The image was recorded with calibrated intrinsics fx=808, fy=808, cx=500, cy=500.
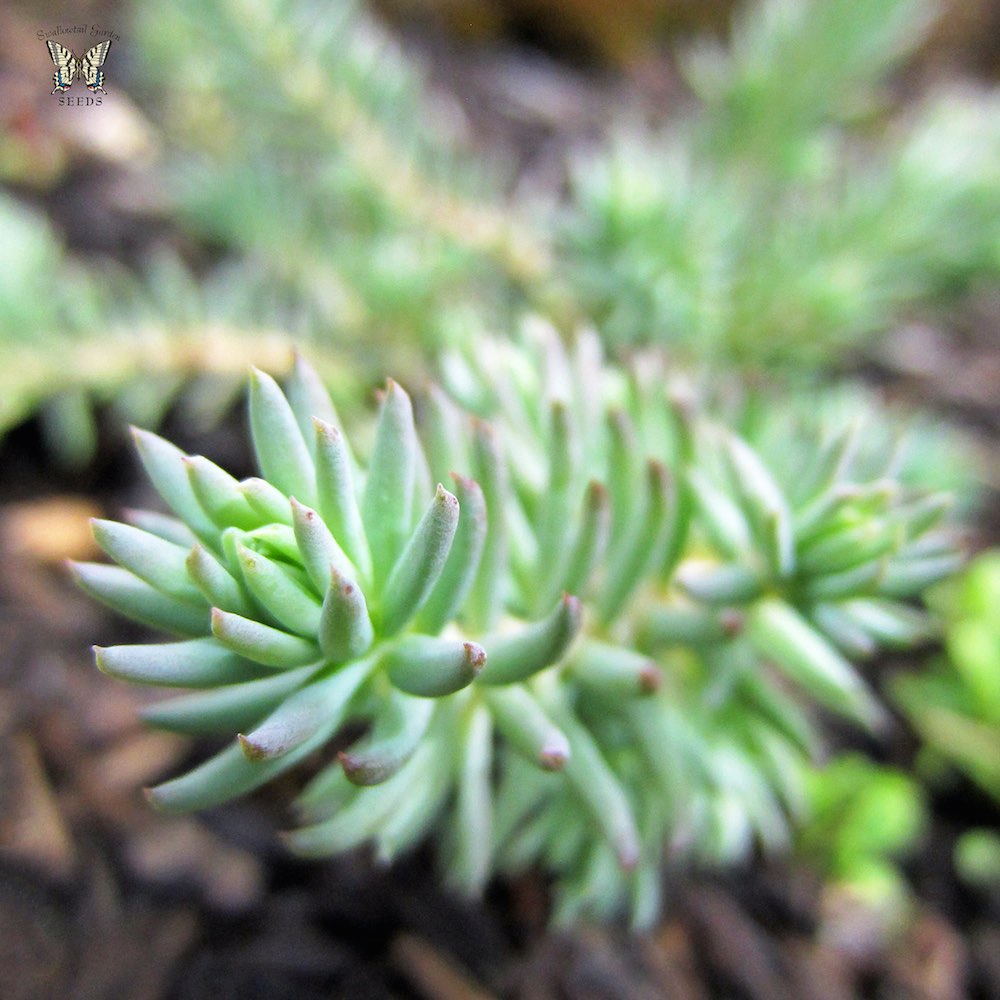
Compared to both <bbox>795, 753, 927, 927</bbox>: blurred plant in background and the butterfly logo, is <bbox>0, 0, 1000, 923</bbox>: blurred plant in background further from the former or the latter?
the butterfly logo

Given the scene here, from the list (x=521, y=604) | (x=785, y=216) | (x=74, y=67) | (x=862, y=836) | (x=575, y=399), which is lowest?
(x=862, y=836)

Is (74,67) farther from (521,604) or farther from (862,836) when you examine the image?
(862,836)

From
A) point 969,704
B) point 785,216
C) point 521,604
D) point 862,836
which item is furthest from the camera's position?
point 785,216

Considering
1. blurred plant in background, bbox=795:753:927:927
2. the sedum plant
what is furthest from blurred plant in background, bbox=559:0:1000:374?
blurred plant in background, bbox=795:753:927:927

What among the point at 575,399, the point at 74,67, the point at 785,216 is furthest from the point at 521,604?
the point at 74,67

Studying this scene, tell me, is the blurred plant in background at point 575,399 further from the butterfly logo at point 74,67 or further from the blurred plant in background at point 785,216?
the butterfly logo at point 74,67

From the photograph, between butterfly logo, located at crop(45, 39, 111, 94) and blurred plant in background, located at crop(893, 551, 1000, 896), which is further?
butterfly logo, located at crop(45, 39, 111, 94)

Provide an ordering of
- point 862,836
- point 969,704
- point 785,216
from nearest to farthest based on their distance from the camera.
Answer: point 862,836 < point 969,704 < point 785,216
